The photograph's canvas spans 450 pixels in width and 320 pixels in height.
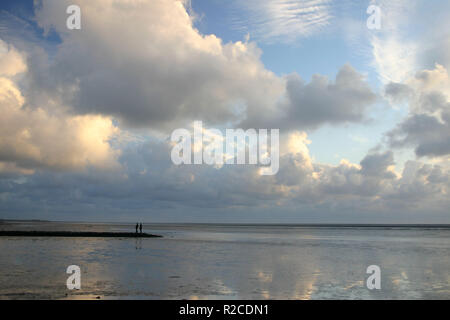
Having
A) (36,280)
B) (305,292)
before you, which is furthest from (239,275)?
(36,280)

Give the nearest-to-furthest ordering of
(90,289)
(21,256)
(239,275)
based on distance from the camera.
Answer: (90,289) < (239,275) < (21,256)

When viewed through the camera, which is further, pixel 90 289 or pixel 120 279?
pixel 120 279

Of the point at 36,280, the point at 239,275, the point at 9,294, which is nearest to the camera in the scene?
the point at 9,294

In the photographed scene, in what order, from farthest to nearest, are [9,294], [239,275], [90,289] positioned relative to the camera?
[239,275]
[90,289]
[9,294]

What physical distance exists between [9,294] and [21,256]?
20.3 metres
